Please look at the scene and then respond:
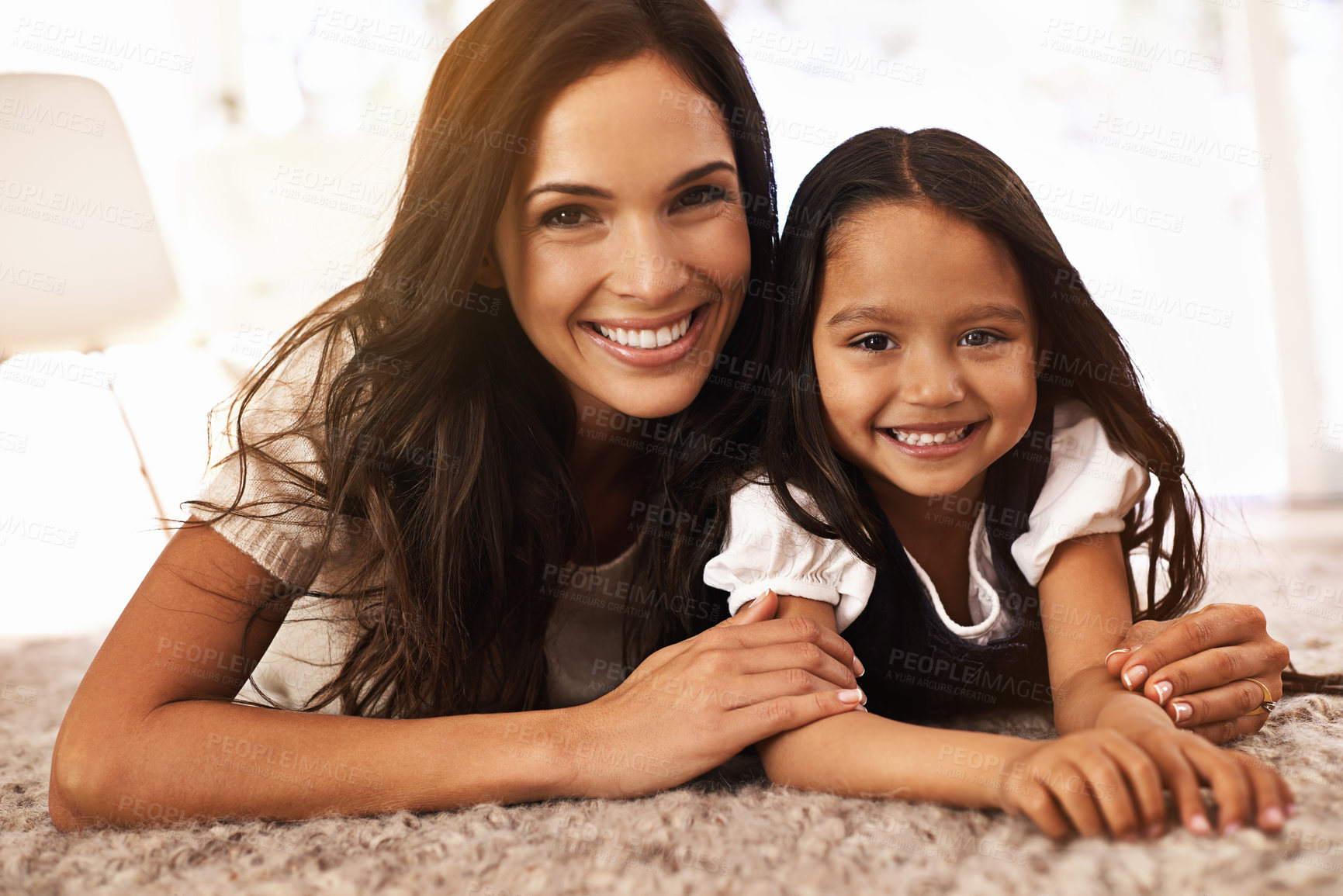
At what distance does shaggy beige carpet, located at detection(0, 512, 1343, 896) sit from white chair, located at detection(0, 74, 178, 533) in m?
1.32

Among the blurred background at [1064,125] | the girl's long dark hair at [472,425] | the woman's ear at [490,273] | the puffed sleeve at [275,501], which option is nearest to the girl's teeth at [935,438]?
the girl's long dark hair at [472,425]

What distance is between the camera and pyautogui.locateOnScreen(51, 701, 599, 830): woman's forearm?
1.03m

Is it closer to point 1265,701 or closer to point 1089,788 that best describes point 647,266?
point 1089,788

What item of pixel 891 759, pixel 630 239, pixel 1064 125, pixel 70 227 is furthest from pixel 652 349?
pixel 1064 125

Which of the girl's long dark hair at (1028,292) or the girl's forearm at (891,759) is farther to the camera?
the girl's long dark hair at (1028,292)

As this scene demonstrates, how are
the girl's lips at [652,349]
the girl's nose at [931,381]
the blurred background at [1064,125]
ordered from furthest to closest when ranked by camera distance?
the blurred background at [1064,125], the girl's lips at [652,349], the girl's nose at [931,381]

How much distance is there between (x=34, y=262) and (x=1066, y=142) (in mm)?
3033

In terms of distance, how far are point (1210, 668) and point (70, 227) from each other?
2.26 m

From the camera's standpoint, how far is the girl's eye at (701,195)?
1226 mm

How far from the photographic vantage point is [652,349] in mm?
1251

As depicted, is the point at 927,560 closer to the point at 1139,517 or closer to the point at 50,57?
→ the point at 1139,517

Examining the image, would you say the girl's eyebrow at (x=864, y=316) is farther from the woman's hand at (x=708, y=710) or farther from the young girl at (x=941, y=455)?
the woman's hand at (x=708, y=710)

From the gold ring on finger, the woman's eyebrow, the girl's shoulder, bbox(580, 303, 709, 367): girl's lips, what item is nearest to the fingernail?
the gold ring on finger

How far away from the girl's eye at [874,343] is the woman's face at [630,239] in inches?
7.0
